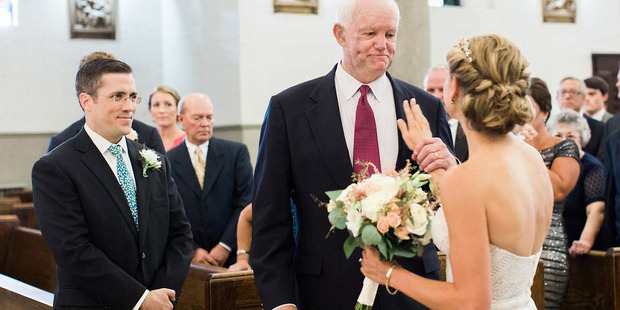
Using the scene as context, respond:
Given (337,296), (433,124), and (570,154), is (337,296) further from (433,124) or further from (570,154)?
(570,154)

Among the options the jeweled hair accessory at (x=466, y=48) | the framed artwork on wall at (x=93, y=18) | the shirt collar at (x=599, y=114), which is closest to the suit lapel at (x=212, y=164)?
the jeweled hair accessory at (x=466, y=48)

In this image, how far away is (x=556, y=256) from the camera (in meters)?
4.54

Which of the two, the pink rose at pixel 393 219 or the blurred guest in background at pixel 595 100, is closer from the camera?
the pink rose at pixel 393 219

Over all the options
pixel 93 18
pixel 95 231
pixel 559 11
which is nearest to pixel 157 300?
pixel 95 231

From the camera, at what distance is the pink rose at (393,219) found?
227 centimetres

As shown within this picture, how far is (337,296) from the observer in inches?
104

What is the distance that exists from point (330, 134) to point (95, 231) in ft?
3.54

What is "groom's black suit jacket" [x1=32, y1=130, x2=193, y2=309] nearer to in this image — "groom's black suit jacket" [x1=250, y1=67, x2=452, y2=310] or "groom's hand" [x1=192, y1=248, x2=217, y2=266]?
"groom's black suit jacket" [x1=250, y1=67, x2=452, y2=310]

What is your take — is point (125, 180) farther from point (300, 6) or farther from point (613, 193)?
point (300, 6)

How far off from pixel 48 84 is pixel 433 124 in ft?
35.5

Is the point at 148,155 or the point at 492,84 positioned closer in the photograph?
the point at 492,84

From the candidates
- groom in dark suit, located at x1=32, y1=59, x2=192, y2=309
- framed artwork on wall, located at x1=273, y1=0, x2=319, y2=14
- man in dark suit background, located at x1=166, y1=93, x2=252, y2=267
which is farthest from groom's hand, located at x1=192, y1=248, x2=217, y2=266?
framed artwork on wall, located at x1=273, y1=0, x2=319, y2=14

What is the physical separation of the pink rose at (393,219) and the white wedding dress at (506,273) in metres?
0.16

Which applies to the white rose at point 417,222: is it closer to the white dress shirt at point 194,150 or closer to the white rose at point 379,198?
the white rose at point 379,198
